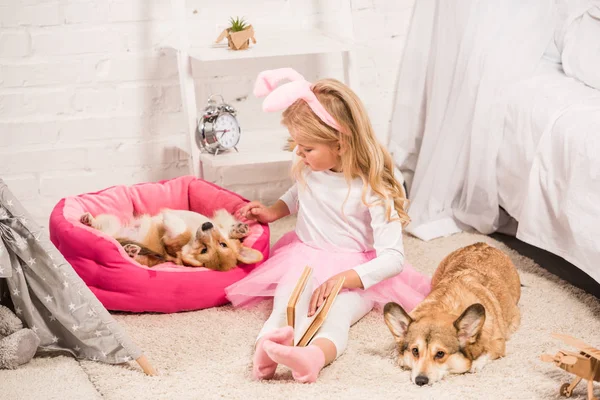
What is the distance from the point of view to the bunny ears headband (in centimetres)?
179

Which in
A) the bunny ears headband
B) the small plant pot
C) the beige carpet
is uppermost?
the small plant pot

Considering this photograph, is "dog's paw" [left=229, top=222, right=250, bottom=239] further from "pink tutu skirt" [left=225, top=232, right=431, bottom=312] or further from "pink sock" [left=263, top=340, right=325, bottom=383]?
"pink sock" [left=263, top=340, right=325, bottom=383]

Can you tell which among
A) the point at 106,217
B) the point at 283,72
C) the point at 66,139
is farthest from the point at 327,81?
the point at 66,139

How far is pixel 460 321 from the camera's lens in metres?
1.54

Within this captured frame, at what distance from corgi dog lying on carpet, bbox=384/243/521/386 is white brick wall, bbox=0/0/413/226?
1104 mm

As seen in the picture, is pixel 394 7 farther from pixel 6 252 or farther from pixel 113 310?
pixel 6 252

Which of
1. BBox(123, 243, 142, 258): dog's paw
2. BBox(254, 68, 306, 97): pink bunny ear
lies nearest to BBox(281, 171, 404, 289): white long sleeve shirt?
BBox(254, 68, 306, 97): pink bunny ear

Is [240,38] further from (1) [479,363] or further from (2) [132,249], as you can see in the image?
(1) [479,363]

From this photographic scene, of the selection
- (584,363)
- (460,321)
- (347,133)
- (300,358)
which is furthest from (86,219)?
(584,363)

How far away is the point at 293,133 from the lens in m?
1.87

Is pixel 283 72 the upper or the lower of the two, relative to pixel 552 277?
upper

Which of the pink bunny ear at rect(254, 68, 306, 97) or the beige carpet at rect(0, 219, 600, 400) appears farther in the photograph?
the pink bunny ear at rect(254, 68, 306, 97)

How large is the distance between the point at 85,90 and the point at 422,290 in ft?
4.31

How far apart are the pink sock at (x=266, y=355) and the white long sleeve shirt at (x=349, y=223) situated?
32 centimetres
